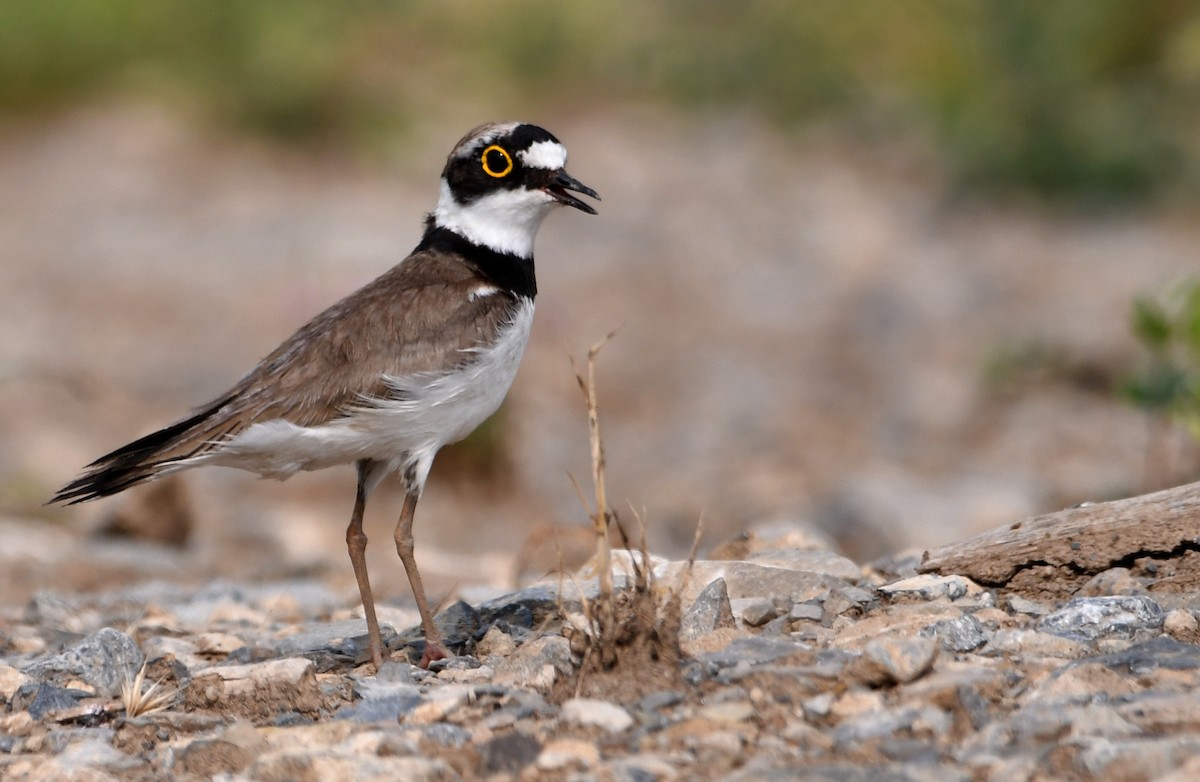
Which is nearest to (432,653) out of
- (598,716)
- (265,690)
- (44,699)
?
(265,690)

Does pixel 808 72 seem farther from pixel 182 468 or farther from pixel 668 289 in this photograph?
pixel 182 468

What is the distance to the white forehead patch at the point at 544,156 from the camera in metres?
5.37

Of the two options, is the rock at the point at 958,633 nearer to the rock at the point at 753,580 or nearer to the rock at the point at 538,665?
the rock at the point at 753,580

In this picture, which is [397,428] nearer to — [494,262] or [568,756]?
[494,262]

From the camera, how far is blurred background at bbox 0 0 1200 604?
29.2 ft

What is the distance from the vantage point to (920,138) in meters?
14.5

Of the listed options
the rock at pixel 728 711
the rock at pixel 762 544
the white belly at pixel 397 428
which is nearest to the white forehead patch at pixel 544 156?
the white belly at pixel 397 428

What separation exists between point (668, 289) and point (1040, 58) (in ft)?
12.4

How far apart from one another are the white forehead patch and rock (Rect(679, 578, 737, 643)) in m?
1.70

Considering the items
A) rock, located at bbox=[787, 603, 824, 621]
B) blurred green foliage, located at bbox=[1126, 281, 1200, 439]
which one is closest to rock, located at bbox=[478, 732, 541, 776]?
rock, located at bbox=[787, 603, 824, 621]

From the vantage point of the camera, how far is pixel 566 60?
15.5m

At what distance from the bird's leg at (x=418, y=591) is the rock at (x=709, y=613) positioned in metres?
0.74

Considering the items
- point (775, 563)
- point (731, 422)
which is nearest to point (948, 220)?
point (731, 422)

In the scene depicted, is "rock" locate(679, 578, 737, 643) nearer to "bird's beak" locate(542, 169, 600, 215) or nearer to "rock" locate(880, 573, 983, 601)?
"rock" locate(880, 573, 983, 601)
